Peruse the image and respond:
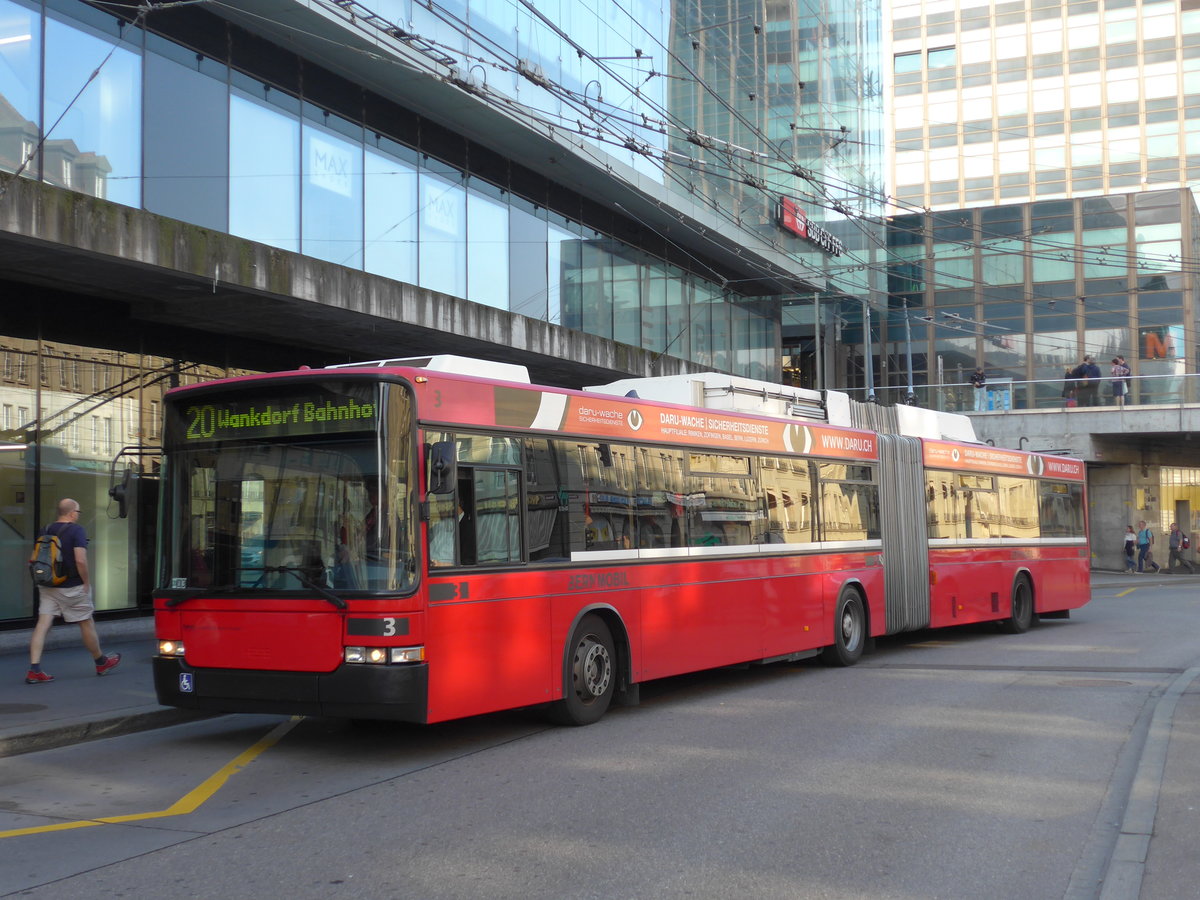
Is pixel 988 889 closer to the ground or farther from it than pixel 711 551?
closer to the ground

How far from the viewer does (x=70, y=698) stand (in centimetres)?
1104

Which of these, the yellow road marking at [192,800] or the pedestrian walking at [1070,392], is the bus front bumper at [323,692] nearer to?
the yellow road marking at [192,800]

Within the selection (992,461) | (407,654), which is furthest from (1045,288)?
(407,654)

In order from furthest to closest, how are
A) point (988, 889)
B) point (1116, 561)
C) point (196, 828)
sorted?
point (1116, 561) → point (196, 828) → point (988, 889)

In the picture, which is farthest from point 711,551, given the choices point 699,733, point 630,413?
point 699,733

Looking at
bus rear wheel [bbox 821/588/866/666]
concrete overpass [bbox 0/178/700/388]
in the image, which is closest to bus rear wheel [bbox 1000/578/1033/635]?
bus rear wheel [bbox 821/588/866/666]

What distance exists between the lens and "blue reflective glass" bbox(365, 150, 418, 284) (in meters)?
18.5

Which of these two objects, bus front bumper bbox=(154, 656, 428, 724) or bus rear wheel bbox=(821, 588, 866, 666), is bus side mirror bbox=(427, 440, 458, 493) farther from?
bus rear wheel bbox=(821, 588, 866, 666)

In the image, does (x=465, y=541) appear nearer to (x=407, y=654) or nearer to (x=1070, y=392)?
(x=407, y=654)

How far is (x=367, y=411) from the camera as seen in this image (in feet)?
27.8

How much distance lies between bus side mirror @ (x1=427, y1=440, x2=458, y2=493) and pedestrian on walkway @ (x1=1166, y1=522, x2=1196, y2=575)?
126ft

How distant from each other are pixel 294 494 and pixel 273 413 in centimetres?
66

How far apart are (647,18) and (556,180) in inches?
189

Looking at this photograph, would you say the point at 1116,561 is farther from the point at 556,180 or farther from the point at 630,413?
the point at 630,413
